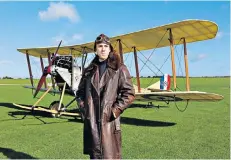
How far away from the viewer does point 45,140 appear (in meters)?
5.78

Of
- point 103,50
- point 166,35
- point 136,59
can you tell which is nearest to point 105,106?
point 103,50

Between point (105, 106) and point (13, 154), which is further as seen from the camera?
point (13, 154)

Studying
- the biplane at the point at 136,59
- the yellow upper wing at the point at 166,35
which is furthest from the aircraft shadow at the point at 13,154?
the yellow upper wing at the point at 166,35

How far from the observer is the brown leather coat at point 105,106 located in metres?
2.58

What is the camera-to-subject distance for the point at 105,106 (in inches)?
102

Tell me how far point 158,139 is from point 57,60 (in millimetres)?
5440

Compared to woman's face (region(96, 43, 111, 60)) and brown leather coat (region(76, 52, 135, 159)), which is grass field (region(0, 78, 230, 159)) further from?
woman's face (region(96, 43, 111, 60))

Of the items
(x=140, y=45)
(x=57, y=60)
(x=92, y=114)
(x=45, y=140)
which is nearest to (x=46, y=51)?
(x=57, y=60)

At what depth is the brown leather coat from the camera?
258cm

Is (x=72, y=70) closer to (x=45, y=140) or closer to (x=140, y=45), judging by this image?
(x=140, y=45)

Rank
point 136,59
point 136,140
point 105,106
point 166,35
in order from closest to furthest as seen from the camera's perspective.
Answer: point 105,106 → point 136,140 → point 166,35 → point 136,59

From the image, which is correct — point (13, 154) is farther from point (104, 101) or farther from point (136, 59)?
point (136, 59)

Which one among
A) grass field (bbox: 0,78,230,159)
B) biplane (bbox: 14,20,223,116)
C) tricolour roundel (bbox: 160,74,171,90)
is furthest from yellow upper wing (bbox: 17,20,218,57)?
tricolour roundel (bbox: 160,74,171,90)

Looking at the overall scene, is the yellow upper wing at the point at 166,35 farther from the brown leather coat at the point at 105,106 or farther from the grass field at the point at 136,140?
the brown leather coat at the point at 105,106
